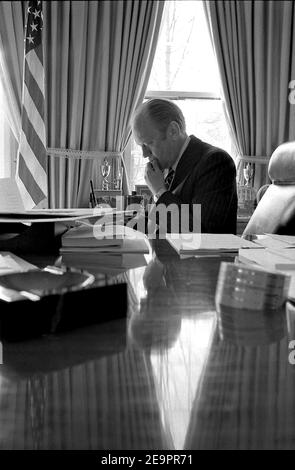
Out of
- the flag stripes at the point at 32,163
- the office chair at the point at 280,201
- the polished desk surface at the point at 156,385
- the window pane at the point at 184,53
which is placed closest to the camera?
the polished desk surface at the point at 156,385

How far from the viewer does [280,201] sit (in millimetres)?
2150

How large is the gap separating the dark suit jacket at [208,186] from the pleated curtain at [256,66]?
1698 millimetres

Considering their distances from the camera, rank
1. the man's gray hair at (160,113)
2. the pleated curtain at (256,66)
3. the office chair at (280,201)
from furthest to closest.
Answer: the pleated curtain at (256,66)
the man's gray hair at (160,113)
the office chair at (280,201)

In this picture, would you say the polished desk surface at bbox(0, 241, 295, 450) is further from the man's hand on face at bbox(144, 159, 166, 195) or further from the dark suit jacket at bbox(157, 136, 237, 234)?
the man's hand on face at bbox(144, 159, 166, 195)

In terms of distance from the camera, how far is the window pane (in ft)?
14.3

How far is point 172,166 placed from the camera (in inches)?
110

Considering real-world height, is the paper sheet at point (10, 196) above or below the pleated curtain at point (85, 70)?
below

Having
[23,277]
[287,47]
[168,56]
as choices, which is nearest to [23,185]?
[168,56]

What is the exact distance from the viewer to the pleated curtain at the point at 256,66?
419 cm

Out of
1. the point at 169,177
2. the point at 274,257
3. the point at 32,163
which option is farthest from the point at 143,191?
the point at 274,257

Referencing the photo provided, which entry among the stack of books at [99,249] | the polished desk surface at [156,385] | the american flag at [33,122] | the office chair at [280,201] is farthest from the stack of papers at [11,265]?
the american flag at [33,122]

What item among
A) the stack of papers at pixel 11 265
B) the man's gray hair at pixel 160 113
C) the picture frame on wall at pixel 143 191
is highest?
the man's gray hair at pixel 160 113

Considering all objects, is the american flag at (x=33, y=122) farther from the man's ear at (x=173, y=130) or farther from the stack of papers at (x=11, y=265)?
the stack of papers at (x=11, y=265)

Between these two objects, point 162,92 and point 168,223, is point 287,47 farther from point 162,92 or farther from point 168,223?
point 168,223
